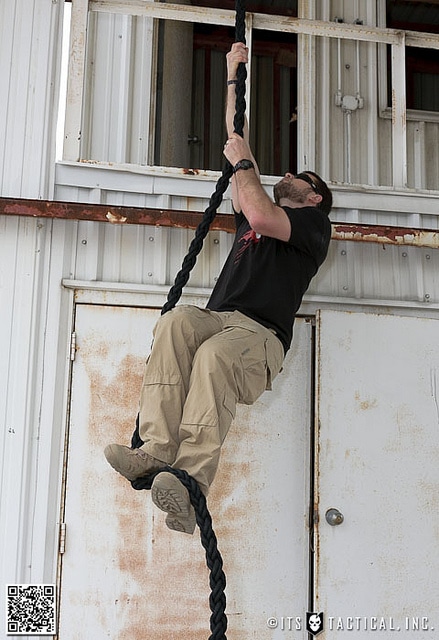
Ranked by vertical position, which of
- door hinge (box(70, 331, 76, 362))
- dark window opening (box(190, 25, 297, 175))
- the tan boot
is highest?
dark window opening (box(190, 25, 297, 175))

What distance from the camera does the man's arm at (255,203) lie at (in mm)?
3617

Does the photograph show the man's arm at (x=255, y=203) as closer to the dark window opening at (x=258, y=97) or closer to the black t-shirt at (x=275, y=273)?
the black t-shirt at (x=275, y=273)

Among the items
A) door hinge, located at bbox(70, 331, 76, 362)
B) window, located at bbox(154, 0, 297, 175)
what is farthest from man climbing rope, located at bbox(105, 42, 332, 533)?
window, located at bbox(154, 0, 297, 175)

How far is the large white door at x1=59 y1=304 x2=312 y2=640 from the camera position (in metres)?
4.44

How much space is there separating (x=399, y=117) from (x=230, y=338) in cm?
218

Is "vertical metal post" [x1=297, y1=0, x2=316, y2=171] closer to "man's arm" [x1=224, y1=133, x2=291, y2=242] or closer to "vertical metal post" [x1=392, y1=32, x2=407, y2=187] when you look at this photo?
"vertical metal post" [x1=392, y1=32, x2=407, y2=187]

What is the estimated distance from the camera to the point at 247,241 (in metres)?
3.98

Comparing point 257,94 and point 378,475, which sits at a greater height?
point 257,94

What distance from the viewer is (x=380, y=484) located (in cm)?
467

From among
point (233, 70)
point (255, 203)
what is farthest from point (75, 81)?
point (255, 203)

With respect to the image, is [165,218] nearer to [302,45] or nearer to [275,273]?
[275,273]

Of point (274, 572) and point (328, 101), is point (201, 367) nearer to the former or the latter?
point (274, 572)

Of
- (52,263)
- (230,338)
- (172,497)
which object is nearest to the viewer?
(172,497)

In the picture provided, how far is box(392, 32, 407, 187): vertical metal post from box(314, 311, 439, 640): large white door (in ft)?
2.86
